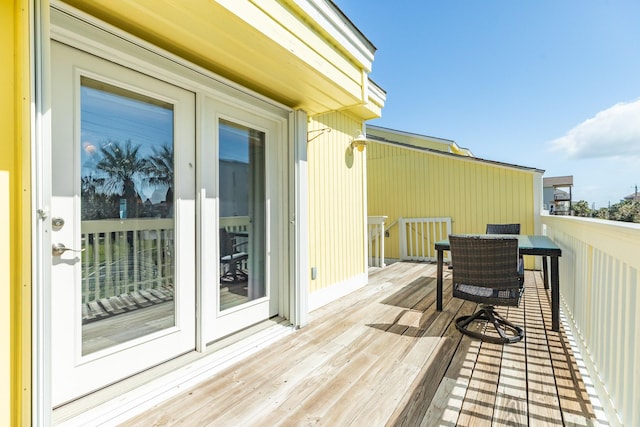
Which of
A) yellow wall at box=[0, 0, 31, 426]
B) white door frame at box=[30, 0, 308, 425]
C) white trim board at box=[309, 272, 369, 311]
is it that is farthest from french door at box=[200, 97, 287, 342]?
yellow wall at box=[0, 0, 31, 426]

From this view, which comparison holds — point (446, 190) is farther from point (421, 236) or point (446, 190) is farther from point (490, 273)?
point (490, 273)

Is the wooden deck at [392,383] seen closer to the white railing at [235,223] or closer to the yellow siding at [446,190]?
the white railing at [235,223]

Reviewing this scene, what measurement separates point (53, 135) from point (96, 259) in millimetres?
705

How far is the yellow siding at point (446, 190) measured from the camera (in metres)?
5.59

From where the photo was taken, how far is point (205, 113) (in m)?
2.15

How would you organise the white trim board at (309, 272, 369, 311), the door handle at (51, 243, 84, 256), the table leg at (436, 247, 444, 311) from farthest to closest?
the white trim board at (309, 272, 369, 311), the table leg at (436, 247, 444, 311), the door handle at (51, 243, 84, 256)

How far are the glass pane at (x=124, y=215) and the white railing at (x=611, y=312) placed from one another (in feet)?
8.16

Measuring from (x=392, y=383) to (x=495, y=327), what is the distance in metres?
1.31

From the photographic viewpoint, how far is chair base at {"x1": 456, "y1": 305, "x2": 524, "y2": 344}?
2.44 meters

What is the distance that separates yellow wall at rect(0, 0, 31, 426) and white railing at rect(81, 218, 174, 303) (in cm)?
40

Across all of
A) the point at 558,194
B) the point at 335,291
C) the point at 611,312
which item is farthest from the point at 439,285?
the point at 558,194

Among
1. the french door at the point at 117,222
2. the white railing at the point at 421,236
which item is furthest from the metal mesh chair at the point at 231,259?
the white railing at the point at 421,236

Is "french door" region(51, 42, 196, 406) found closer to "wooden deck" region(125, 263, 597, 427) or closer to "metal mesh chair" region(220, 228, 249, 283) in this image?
"metal mesh chair" region(220, 228, 249, 283)

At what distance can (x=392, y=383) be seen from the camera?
185 centimetres
